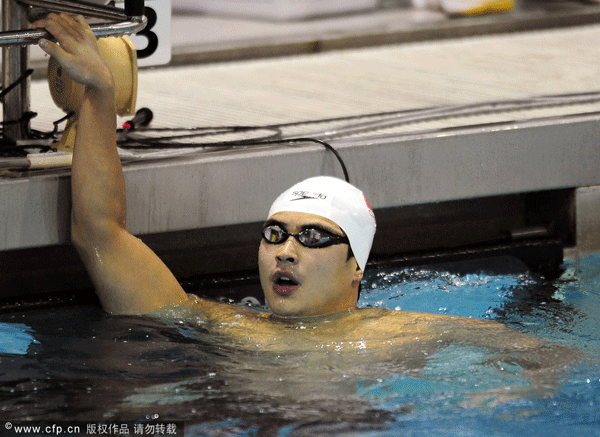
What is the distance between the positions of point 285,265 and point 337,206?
32 cm

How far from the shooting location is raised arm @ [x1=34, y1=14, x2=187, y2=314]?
131 inches

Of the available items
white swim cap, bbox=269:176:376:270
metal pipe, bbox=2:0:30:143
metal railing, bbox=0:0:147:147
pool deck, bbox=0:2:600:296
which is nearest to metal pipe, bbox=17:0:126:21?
metal railing, bbox=0:0:147:147

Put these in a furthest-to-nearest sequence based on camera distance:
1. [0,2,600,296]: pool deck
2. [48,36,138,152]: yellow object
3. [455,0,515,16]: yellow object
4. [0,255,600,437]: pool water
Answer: [455,0,515,16]: yellow object, [0,2,600,296]: pool deck, [48,36,138,152]: yellow object, [0,255,600,437]: pool water

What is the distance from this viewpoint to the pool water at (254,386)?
2.91 m

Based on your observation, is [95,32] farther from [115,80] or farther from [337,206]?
[337,206]

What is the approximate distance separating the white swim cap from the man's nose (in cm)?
14

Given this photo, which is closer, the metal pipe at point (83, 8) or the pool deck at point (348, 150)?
the metal pipe at point (83, 8)

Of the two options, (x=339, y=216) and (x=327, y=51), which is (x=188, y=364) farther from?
(x=327, y=51)

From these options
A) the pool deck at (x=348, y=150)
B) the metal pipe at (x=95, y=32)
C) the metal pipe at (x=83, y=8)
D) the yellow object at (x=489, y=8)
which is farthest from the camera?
the yellow object at (x=489, y=8)

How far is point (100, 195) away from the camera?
3420 mm

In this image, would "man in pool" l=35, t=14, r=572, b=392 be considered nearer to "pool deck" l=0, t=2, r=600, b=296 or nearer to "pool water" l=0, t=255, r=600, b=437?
"pool water" l=0, t=255, r=600, b=437

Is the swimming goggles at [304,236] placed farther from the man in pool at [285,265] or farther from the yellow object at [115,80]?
the yellow object at [115,80]

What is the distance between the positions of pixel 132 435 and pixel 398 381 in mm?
854

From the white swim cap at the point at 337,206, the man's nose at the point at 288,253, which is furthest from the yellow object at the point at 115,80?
the man's nose at the point at 288,253
